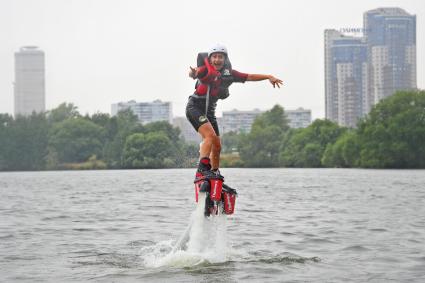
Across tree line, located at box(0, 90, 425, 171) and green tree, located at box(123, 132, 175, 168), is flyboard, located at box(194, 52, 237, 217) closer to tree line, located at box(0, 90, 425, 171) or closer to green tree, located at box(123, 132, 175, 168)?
tree line, located at box(0, 90, 425, 171)

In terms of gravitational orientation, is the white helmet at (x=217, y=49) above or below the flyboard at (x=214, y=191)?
above

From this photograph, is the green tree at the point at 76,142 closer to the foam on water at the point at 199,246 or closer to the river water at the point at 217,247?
the river water at the point at 217,247

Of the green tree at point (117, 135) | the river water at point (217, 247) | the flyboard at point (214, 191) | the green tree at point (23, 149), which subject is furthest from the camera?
the green tree at point (23, 149)

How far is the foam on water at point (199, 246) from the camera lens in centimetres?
1421

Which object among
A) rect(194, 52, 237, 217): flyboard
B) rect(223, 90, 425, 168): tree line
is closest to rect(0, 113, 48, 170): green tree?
rect(223, 90, 425, 168): tree line

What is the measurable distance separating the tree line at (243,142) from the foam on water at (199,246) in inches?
2907

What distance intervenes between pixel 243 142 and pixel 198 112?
127 meters

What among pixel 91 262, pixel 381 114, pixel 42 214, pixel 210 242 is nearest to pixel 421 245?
pixel 210 242

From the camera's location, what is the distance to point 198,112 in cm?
1499

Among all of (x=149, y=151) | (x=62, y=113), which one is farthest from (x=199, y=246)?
(x=62, y=113)

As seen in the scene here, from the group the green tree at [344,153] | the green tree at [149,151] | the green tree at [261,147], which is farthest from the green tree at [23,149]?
the green tree at [344,153]

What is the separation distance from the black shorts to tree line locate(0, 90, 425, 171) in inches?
2903

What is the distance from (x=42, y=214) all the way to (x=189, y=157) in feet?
25.3

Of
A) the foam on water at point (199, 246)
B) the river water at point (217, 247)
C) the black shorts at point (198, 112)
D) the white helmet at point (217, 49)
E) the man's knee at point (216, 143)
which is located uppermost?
the white helmet at point (217, 49)
